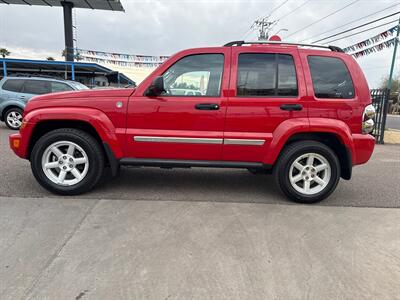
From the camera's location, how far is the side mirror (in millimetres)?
3807

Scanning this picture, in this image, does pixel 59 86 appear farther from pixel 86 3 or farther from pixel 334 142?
pixel 86 3

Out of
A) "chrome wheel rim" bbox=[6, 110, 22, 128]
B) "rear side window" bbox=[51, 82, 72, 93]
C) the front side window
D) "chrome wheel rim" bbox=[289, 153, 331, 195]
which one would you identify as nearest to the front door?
the front side window

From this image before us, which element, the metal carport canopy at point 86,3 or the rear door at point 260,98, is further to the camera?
the metal carport canopy at point 86,3

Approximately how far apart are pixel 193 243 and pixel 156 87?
1927 mm

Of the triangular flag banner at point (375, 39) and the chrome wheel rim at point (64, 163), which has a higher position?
the triangular flag banner at point (375, 39)

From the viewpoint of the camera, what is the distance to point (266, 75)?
4031 millimetres

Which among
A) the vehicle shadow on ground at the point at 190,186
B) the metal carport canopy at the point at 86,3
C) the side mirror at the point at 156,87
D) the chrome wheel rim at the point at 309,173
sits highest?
the metal carport canopy at the point at 86,3

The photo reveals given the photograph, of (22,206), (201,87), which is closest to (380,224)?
(201,87)

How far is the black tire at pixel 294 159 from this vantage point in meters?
4.03

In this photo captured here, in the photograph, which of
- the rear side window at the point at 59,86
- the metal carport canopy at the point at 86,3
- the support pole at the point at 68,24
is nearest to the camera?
the rear side window at the point at 59,86

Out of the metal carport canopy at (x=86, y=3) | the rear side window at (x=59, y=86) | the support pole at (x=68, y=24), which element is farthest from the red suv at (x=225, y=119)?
the metal carport canopy at (x=86, y=3)

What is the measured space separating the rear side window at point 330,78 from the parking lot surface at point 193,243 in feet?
4.79

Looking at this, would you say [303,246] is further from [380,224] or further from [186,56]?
[186,56]

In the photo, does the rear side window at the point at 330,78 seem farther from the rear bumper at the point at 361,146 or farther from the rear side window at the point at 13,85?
the rear side window at the point at 13,85
